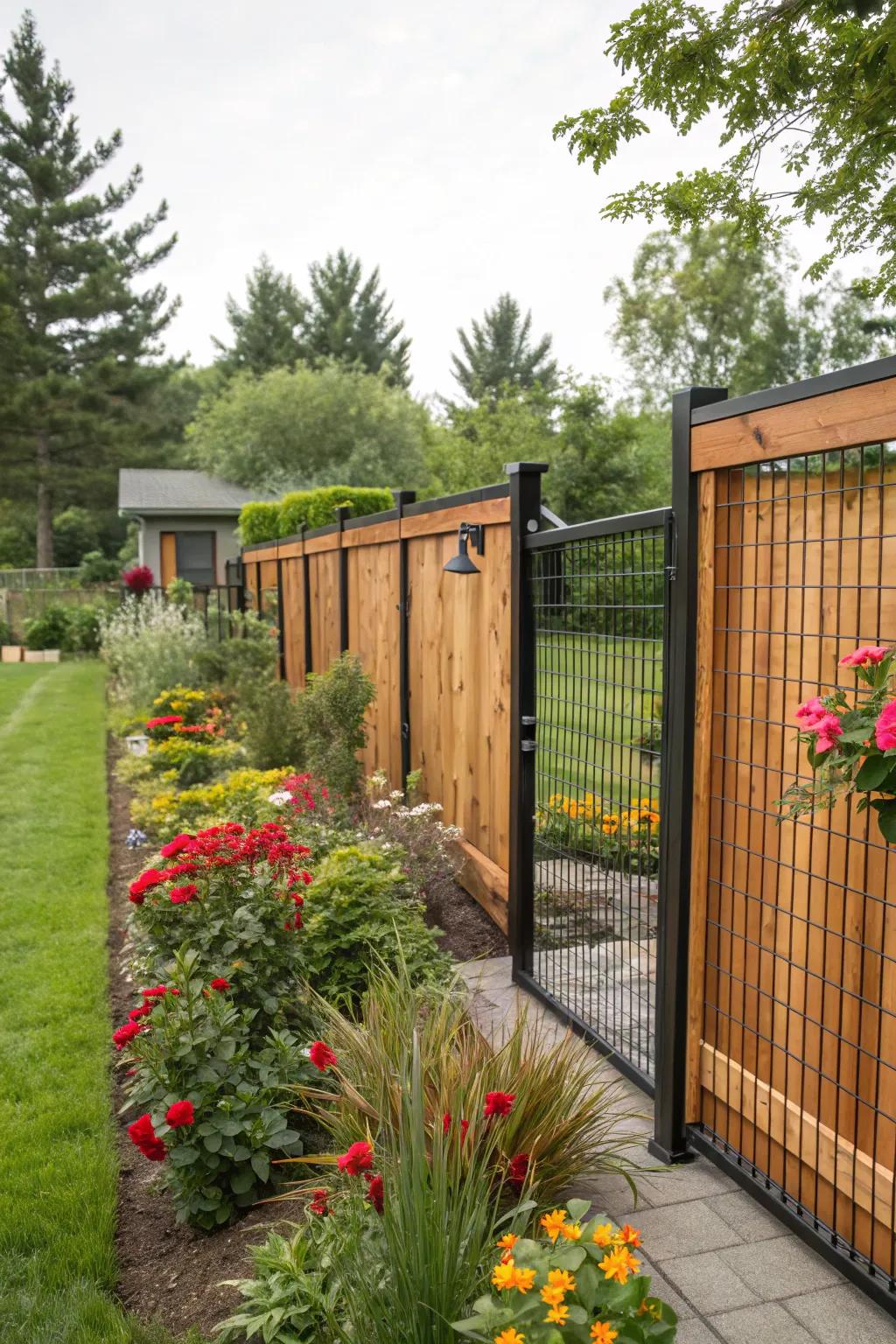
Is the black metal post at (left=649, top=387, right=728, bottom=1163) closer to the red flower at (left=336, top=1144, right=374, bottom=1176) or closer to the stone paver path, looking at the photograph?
the stone paver path

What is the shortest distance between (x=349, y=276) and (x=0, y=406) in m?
17.7

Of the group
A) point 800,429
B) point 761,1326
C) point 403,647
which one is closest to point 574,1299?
point 761,1326

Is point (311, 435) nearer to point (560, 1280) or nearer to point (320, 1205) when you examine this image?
point (320, 1205)

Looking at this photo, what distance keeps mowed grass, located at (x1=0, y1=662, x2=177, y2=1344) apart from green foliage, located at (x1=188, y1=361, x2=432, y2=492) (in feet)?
65.1

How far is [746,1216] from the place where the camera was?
248cm

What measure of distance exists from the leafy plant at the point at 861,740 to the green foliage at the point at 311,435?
25.2m

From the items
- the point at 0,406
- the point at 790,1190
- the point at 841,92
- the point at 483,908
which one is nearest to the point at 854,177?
the point at 841,92

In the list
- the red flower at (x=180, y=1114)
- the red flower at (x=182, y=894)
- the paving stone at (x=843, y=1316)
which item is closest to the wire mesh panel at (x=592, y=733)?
the paving stone at (x=843, y=1316)

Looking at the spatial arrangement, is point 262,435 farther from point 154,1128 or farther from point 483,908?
point 154,1128

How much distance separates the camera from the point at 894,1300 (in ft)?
6.83

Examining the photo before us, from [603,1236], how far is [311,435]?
89.4 feet

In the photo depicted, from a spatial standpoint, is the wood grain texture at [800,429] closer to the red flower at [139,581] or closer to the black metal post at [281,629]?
the black metal post at [281,629]

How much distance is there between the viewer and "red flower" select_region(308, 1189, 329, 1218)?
226 cm

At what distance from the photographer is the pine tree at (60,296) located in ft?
90.3
